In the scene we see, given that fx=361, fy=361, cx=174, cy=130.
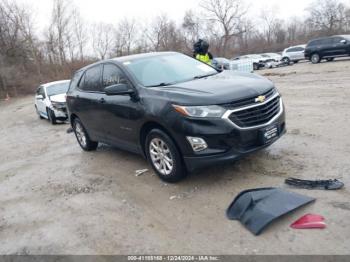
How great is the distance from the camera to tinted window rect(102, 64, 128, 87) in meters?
5.52

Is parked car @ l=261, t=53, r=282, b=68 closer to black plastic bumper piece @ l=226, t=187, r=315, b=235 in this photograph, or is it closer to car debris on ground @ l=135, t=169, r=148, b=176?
car debris on ground @ l=135, t=169, r=148, b=176

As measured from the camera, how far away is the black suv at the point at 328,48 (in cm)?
2280

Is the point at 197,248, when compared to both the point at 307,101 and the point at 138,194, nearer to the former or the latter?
the point at 138,194

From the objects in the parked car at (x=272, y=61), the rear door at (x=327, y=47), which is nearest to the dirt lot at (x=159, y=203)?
the rear door at (x=327, y=47)

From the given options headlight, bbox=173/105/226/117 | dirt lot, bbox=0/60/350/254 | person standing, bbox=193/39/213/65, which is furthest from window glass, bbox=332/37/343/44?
headlight, bbox=173/105/226/117

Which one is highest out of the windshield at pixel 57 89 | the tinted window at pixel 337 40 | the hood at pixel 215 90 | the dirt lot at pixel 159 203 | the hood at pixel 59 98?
the tinted window at pixel 337 40

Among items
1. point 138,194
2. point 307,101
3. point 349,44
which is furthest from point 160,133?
point 349,44

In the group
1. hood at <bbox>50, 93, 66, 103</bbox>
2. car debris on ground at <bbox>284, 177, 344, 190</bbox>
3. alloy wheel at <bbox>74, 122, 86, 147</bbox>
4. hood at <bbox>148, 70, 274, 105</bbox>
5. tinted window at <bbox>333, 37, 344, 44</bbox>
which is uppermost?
tinted window at <bbox>333, 37, 344, 44</bbox>

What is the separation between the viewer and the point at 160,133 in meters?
4.75

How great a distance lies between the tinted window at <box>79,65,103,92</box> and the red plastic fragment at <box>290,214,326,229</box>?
13.1 ft

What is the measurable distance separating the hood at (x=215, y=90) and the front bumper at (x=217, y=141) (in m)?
0.28

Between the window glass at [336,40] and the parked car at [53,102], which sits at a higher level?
the window glass at [336,40]

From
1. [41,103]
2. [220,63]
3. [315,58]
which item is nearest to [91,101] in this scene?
[41,103]

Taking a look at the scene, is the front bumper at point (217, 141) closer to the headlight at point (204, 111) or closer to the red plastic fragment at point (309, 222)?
the headlight at point (204, 111)
